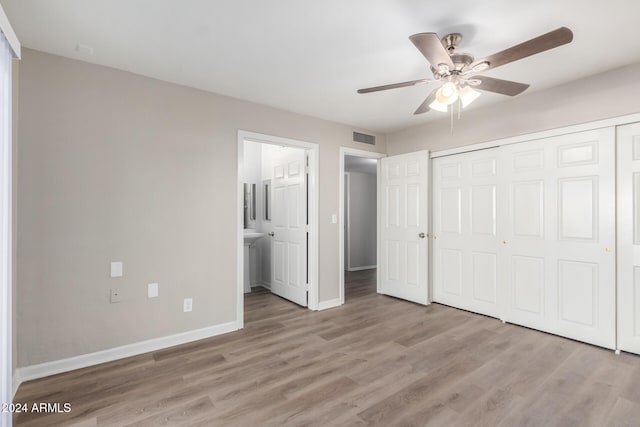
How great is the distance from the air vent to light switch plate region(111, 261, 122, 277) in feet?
10.6

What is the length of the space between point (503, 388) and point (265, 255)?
3.79 metres

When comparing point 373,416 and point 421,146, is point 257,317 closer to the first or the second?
point 373,416

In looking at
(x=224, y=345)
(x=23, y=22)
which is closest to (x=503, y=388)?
(x=224, y=345)

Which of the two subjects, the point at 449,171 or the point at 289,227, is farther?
the point at 289,227

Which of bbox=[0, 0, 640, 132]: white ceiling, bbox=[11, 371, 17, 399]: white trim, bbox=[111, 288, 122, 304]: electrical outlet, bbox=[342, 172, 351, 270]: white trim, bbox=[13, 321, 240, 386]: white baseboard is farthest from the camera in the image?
bbox=[342, 172, 351, 270]: white trim

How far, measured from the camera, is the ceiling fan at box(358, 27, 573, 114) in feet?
5.62

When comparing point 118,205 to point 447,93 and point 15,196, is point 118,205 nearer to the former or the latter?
point 15,196

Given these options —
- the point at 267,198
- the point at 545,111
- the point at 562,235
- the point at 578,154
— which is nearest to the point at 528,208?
the point at 562,235

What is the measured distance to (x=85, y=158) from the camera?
8.32 feet

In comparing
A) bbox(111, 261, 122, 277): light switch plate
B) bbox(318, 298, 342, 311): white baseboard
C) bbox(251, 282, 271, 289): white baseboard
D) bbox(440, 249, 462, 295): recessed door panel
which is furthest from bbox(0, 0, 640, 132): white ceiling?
bbox(251, 282, 271, 289): white baseboard

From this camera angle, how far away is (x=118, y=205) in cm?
266

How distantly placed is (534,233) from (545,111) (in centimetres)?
128

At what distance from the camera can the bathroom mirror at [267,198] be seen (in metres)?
5.08

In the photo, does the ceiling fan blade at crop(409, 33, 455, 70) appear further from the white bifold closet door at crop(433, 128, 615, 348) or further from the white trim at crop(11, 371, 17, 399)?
the white trim at crop(11, 371, 17, 399)
